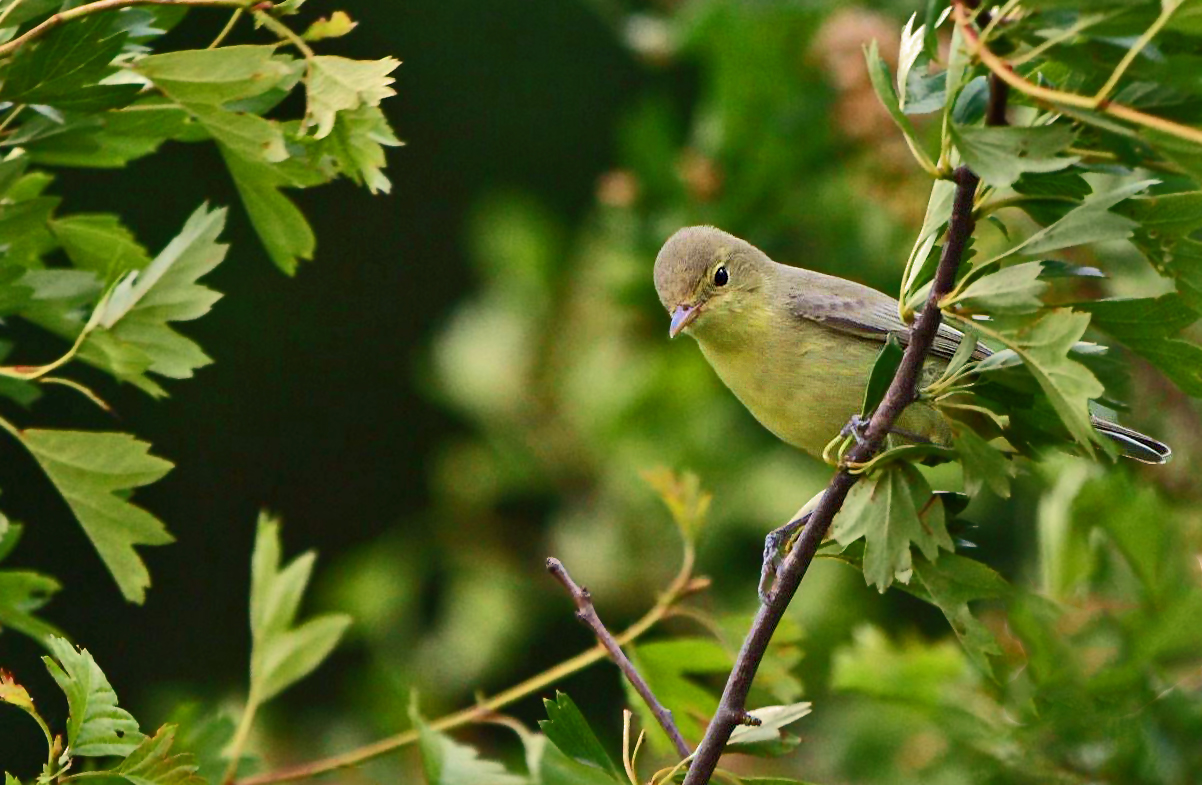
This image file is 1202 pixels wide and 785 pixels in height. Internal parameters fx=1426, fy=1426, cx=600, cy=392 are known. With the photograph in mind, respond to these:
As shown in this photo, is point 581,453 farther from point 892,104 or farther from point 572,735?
point 892,104

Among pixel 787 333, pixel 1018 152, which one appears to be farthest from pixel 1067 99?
pixel 787 333

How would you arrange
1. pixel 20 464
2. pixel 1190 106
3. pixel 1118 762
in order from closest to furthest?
pixel 1190 106, pixel 1118 762, pixel 20 464

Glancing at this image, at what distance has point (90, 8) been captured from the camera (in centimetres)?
146

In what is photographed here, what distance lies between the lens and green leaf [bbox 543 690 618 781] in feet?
5.15

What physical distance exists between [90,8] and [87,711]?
721 mm

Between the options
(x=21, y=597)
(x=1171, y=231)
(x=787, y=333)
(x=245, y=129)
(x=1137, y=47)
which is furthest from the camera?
(x=787, y=333)

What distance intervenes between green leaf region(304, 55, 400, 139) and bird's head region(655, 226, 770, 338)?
1493 millimetres

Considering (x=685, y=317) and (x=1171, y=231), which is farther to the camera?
(x=685, y=317)

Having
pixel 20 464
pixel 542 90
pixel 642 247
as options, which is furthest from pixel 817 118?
pixel 542 90

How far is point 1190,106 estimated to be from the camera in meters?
1.27

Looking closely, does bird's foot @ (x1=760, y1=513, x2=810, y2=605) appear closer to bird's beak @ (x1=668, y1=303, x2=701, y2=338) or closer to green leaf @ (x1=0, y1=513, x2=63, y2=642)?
bird's beak @ (x1=668, y1=303, x2=701, y2=338)

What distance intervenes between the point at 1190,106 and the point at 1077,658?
131cm

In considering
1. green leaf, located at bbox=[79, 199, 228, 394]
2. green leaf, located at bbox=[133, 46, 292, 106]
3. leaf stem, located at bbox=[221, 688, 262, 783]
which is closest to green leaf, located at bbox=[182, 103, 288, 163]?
green leaf, located at bbox=[133, 46, 292, 106]

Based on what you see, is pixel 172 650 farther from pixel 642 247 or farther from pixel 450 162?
pixel 642 247
